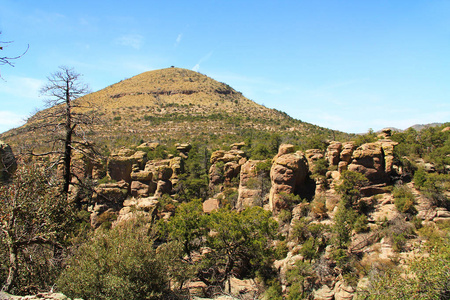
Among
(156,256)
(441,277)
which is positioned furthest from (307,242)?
(156,256)

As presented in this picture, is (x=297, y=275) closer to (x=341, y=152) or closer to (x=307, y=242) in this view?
(x=307, y=242)

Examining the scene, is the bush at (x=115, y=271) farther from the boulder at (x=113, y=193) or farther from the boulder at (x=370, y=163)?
the boulder at (x=370, y=163)

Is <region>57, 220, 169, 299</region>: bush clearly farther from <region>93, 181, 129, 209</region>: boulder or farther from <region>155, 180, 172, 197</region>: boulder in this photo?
<region>155, 180, 172, 197</region>: boulder

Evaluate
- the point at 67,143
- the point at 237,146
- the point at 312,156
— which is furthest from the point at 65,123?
the point at 237,146

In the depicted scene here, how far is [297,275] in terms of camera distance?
18859 millimetres

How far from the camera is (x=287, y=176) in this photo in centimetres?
2802

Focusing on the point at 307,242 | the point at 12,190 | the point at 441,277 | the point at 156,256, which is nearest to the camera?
the point at 12,190

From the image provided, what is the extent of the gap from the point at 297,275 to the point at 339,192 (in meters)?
9.63

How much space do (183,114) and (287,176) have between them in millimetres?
66800

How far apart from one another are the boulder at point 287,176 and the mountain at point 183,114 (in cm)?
1782

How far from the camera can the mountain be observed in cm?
6681

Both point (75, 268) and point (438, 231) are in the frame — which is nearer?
point (75, 268)

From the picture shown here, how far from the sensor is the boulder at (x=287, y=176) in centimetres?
2780

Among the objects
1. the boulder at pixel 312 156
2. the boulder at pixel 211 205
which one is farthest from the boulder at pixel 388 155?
the boulder at pixel 211 205
